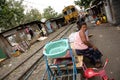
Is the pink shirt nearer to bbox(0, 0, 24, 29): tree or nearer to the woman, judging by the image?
the woman

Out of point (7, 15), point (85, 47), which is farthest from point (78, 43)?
point (7, 15)

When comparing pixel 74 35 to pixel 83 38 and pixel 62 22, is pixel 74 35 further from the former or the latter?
pixel 62 22

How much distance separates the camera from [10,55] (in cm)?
1653

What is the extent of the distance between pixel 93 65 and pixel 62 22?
40.1 meters

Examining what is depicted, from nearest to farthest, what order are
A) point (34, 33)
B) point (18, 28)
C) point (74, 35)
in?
point (74, 35), point (18, 28), point (34, 33)

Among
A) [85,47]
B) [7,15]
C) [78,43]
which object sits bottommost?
[85,47]

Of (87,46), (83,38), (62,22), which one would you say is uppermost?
(83,38)

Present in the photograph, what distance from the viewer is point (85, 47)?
5.75 m

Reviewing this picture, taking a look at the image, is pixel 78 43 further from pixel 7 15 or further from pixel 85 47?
pixel 7 15

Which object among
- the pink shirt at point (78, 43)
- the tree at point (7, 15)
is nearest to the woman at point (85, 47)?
the pink shirt at point (78, 43)

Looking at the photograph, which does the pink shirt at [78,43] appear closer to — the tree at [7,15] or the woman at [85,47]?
the woman at [85,47]

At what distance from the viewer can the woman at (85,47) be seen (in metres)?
5.54

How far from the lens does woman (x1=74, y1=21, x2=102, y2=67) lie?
218 inches

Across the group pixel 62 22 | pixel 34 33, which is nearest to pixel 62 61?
pixel 34 33
